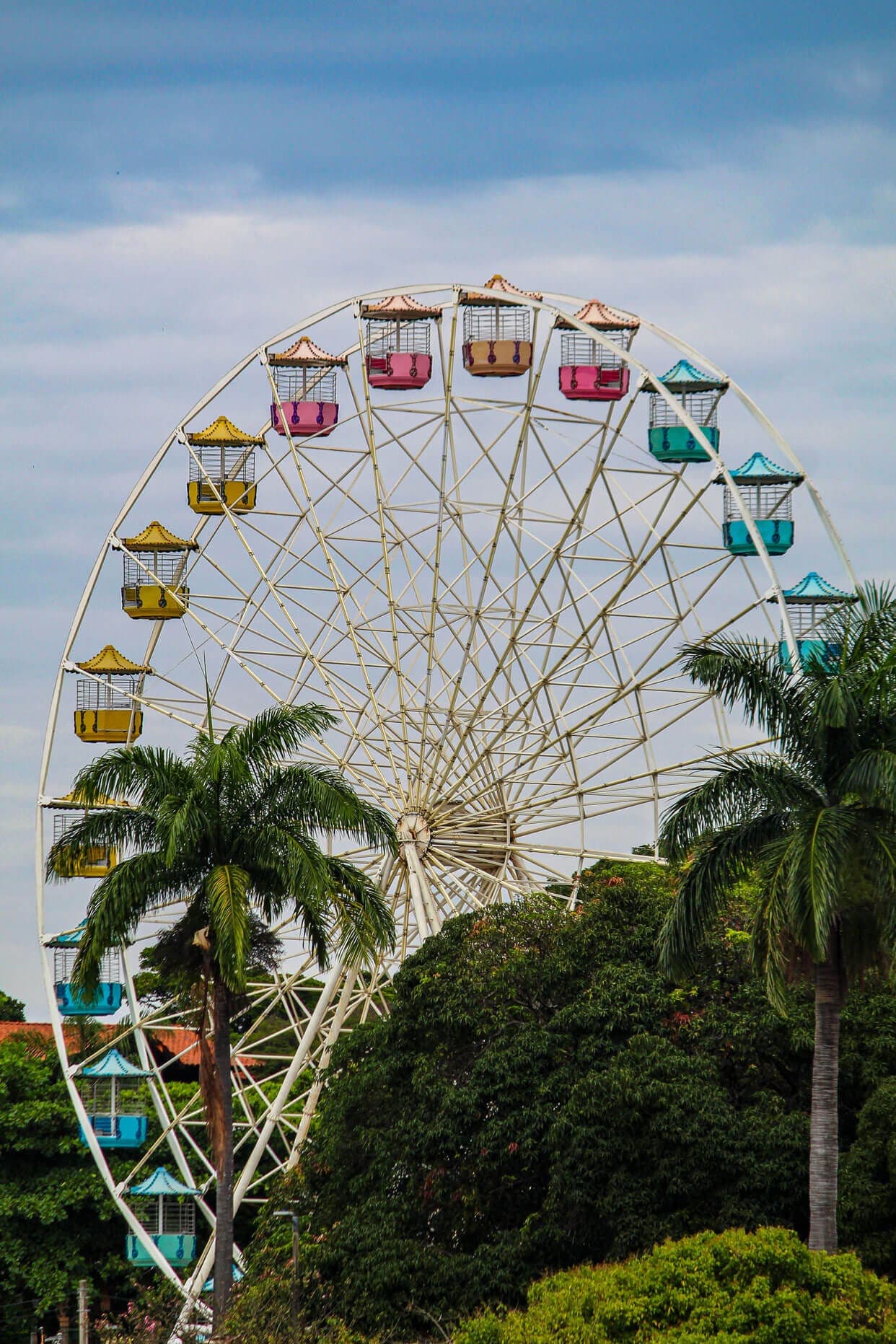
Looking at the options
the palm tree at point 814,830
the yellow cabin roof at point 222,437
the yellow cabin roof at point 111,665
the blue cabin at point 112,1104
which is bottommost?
the blue cabin at point 112,1104

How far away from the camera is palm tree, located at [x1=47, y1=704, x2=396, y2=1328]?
2795 centimetres

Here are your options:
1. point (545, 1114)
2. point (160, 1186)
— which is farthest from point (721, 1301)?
point (160, 1186)

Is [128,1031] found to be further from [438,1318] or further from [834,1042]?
[834,1042]

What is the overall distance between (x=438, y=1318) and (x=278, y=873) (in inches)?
257

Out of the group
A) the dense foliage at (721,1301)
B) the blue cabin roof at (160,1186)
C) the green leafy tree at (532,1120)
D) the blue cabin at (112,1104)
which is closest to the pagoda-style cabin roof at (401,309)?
the green leafy tree at (532,1120)

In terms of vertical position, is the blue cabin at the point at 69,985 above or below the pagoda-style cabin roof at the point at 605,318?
below

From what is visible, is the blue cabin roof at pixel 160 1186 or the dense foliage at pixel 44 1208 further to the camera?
the dense foliage at pixel 44 1208

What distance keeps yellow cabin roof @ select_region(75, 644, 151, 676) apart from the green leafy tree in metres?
10.3

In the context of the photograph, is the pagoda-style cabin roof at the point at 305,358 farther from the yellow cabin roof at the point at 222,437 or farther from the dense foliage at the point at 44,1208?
the dense foliage at the point at 44,1208

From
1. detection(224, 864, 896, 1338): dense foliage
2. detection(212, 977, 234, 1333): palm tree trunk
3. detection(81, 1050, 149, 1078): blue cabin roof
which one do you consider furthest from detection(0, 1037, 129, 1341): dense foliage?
detection(212, 977, 234, 1333): palm tree trunk

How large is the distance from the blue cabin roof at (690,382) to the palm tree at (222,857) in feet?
41.0

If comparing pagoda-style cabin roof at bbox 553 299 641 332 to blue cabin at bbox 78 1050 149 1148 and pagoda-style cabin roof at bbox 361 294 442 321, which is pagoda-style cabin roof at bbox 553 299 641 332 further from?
blue cabin at bbox 78 1050 149 1148

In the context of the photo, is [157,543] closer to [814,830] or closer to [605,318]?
[605,318]

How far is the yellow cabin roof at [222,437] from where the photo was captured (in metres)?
41.8
